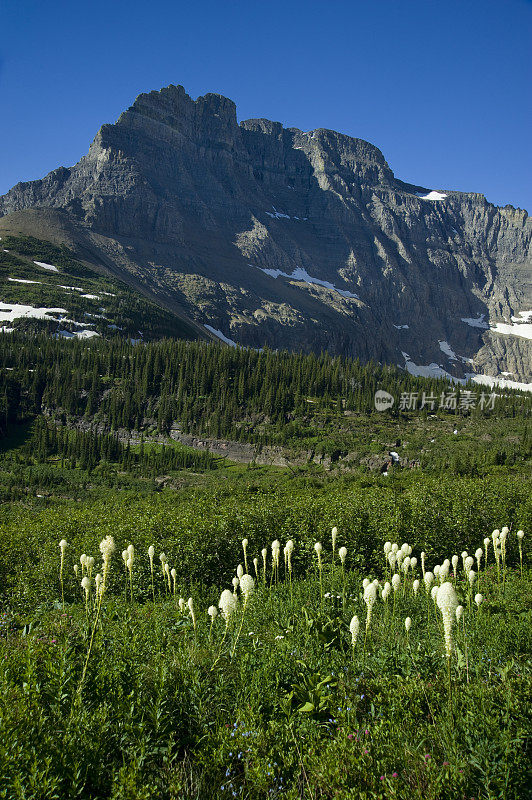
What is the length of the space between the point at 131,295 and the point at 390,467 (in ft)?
457

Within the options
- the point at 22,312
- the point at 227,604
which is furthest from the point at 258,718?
the point at 22,312

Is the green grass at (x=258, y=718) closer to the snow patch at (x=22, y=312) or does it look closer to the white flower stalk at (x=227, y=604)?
the white flower stalk at (x=227, y=604)

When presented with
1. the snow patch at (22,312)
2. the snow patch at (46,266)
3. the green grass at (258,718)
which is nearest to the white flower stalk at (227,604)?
the green grass at (258,718)

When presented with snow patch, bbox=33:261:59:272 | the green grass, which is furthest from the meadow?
snow patch, bbox=33:261:59:272

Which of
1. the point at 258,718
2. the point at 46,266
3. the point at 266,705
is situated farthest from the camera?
the point at 46,266

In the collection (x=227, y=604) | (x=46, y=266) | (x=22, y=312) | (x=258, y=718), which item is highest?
(x=46, y=266)

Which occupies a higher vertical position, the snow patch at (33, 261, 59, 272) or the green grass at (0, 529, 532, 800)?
the snow patch at (33, 261, 59, 272)

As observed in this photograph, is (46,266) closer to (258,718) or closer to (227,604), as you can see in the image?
(227,604)

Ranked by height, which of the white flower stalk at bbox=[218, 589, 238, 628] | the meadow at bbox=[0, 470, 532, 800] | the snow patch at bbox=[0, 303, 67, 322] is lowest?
the meadow at bbox=[0, 470, 532, 800]

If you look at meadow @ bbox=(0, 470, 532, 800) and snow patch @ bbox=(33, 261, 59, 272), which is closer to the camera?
meadow @ bbox=(0, 470, 532, 800)

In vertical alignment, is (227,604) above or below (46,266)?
below

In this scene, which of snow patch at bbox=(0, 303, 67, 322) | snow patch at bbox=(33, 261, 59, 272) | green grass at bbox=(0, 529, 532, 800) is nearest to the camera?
green grass at bbox=(0, 529, 532, 800)

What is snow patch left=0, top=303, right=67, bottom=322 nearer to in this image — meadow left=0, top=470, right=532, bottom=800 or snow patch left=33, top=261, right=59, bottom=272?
snow patch left=33, top=261, right=59, bottom=272

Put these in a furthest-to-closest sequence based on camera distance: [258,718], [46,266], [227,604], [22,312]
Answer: [46,266] < [22,312] < [227,604] < [258,718]
